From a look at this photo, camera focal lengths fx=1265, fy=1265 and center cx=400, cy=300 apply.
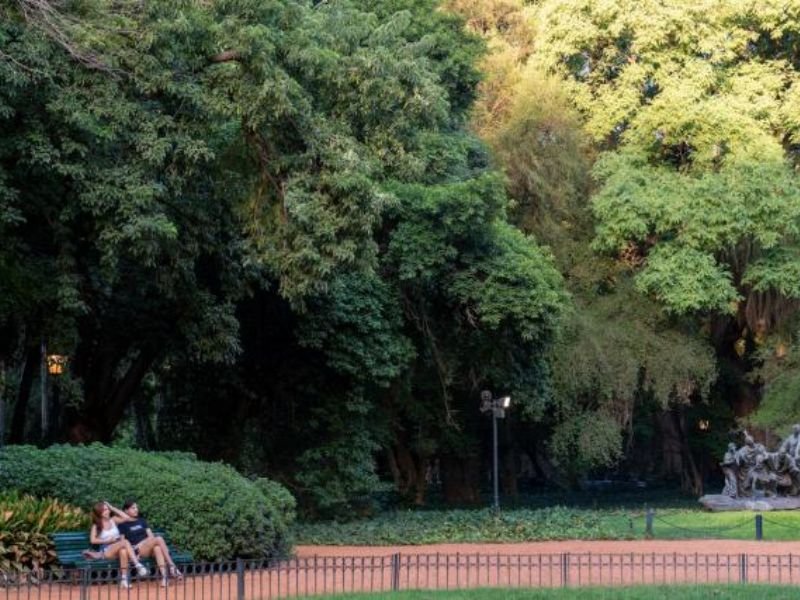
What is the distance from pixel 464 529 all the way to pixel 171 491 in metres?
8.51

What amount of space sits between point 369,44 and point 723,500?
46.0 ft

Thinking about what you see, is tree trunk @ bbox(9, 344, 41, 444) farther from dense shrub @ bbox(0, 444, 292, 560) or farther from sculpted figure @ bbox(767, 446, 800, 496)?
sculpted figure @ bbox(767, 446, 800, 496)

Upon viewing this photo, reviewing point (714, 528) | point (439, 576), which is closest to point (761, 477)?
point (714, 528)

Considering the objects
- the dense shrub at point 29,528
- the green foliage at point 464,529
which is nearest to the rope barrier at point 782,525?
the green foliage at point 464,529

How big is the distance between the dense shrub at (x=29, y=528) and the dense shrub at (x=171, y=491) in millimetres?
955

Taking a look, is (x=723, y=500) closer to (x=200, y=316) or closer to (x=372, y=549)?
(x=372, y=549)

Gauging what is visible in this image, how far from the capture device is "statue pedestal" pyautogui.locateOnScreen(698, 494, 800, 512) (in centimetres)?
2855

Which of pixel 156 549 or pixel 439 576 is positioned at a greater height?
pixel 156 549

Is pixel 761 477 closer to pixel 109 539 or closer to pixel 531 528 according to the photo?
pixel 531 528

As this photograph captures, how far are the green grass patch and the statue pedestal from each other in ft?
3.07

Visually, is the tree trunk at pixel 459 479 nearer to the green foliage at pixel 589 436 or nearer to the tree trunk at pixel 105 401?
the green foliage at pixel 589 436

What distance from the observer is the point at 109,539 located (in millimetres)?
16266

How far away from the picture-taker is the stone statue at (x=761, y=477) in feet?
95.8

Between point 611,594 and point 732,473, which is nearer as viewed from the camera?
point 611,594
